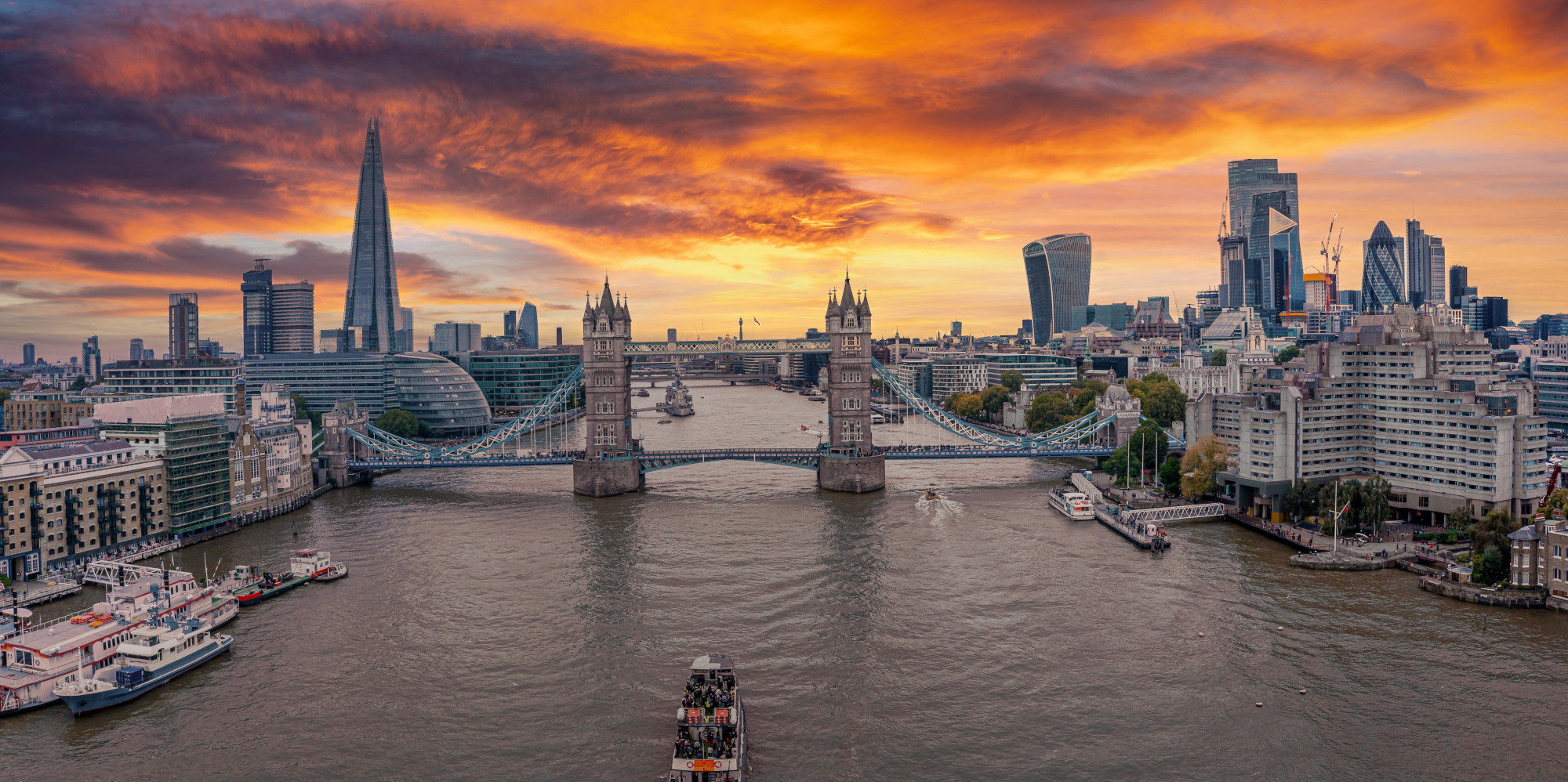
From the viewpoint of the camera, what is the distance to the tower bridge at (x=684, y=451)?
7012 cm

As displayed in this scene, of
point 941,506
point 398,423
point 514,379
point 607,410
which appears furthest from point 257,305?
point 941,506

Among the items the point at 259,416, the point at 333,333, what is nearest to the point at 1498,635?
the point at 259,416

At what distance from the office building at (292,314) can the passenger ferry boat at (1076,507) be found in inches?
6491

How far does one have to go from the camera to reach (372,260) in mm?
165625

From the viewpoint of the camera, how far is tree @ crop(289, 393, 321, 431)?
106500 mm

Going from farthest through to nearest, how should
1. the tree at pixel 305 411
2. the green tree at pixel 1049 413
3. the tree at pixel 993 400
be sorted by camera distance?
the tree at pixel 993 400 < the tree at pixel 305 411 < the green tree at pixel 1049 413

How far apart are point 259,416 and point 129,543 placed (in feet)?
64.3

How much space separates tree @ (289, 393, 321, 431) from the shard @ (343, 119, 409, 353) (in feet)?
174

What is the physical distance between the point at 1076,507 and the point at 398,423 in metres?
77.1

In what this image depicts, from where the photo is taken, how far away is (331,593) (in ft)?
142

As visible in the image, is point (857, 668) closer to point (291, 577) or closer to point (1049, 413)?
point (291, 577)

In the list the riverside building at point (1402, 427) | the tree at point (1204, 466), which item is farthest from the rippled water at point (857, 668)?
Result: the tree at point (1204, 466)

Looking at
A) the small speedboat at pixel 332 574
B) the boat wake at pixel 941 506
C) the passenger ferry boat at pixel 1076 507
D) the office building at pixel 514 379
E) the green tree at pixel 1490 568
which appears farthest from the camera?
the office building at pixel 514 379

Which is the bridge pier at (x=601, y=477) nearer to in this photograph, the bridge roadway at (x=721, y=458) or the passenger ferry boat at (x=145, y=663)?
the bridge roadway at (x=721, y=458)
